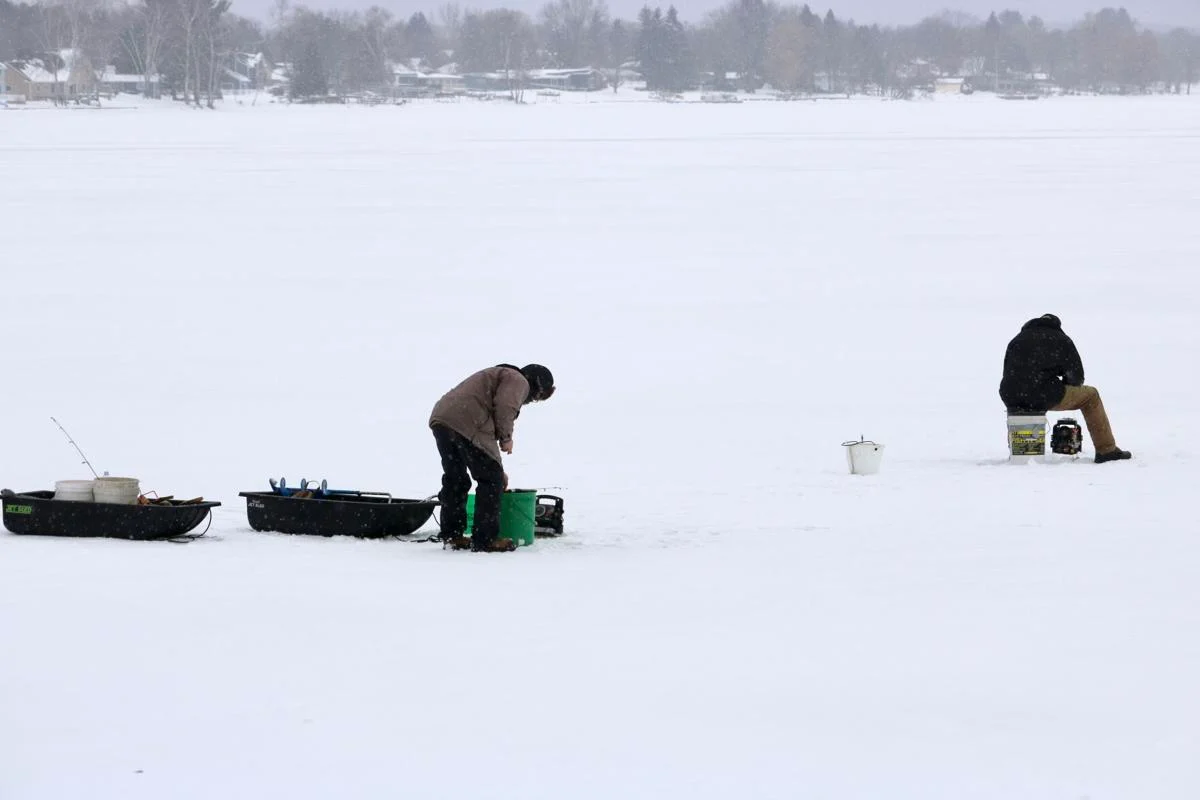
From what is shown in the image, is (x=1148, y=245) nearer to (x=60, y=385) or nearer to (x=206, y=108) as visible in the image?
(x=60, y=385)

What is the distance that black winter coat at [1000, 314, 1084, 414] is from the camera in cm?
891

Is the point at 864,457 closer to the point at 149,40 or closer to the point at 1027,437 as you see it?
the point at 1027,437

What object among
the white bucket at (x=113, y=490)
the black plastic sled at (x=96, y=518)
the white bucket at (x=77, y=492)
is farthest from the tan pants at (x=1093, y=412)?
the white bucket at (x=77, y=492)

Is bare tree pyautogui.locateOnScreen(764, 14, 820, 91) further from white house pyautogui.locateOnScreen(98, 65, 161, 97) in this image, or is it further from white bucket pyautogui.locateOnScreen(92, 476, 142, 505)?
white bucket pyautogui.locateOnScreen(92, 476, 142, 505)

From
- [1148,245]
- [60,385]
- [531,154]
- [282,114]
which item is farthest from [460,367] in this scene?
[282,114]

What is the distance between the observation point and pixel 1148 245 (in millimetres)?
21906

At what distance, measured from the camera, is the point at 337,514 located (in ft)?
23.1

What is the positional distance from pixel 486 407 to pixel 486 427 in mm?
84

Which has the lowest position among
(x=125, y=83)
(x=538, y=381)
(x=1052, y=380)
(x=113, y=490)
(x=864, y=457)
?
(x=864, y=457)

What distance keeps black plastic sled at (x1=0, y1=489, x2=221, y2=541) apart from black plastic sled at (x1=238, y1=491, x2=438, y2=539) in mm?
288

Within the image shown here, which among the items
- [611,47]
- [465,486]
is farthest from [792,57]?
[465,486]

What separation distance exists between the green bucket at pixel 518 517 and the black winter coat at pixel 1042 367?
10.5 feet

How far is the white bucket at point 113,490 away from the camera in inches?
271

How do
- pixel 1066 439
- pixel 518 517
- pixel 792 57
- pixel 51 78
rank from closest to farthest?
1. pixel 518 517
2. pixel 1066 439
3. pixel 51 78
4. pixel 792 57
